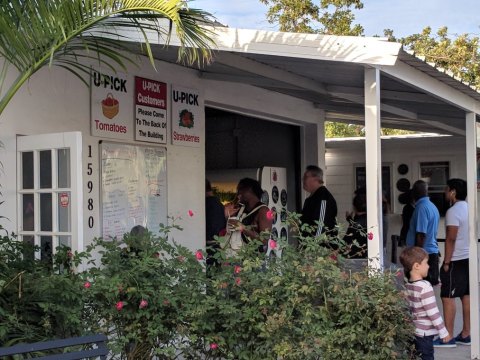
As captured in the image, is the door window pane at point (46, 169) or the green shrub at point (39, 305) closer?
the green shrub at point (39, 305)

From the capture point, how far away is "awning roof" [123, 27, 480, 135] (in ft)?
16.8

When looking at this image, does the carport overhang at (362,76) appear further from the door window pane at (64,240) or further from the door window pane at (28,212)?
the door window pane at (64,240)

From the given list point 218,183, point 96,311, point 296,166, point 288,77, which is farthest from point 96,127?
point 296,166

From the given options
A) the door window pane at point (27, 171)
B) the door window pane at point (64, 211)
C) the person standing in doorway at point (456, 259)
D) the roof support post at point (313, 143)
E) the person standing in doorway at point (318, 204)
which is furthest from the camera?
the roof support post at point (313, 143)

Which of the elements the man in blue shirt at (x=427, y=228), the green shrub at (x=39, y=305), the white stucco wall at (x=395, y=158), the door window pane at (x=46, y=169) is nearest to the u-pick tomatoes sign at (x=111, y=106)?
the door window pane at (x=46, y=169)

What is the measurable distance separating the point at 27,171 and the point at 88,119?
3.17 feet

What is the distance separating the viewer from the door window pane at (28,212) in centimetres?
574

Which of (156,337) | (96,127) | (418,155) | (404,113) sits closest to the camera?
(156,337)

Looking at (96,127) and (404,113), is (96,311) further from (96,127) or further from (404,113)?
(404,113)

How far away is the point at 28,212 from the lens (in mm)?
5793

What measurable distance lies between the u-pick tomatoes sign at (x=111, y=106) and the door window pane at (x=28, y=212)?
1030 millimetres

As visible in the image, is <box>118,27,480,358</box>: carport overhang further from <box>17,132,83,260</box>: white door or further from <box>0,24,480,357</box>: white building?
<box>17,132,83,260</box>: white door

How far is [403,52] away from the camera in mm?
5191

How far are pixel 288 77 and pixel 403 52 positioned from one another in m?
2.08
